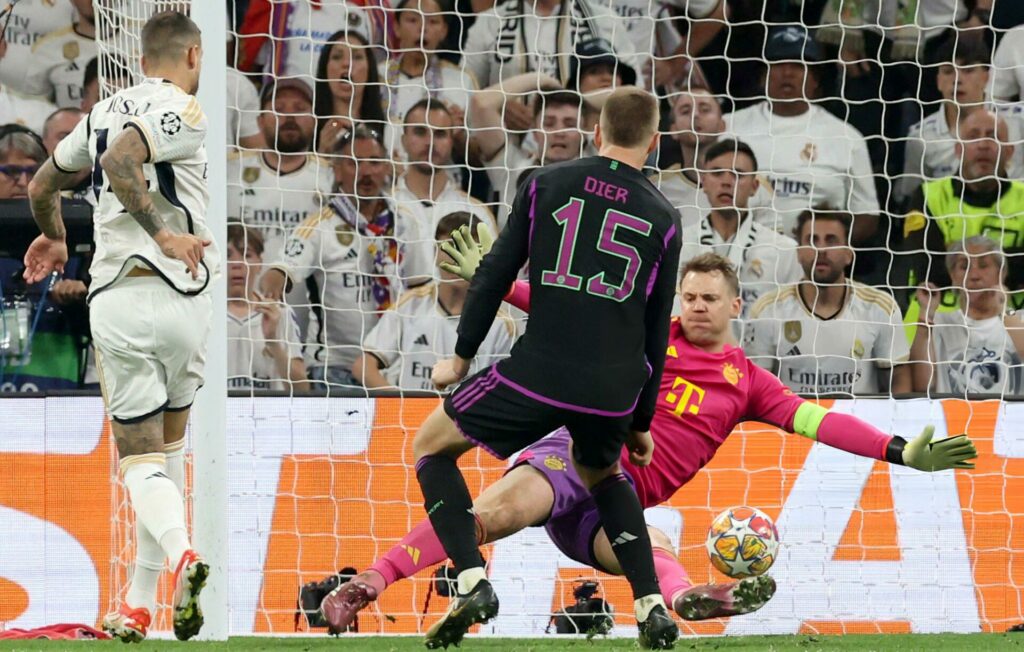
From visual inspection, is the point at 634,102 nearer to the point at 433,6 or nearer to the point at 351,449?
the point at 351,449

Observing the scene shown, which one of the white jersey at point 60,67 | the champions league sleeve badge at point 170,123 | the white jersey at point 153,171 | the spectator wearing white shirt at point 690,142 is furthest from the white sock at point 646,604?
the white jersey at point 60,67

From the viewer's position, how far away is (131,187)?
15.4ft

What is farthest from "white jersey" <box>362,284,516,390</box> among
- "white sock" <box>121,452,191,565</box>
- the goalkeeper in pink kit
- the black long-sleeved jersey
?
the black long-sleeved jersey

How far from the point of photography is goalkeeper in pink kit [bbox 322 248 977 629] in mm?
5035

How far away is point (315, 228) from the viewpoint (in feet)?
27.1

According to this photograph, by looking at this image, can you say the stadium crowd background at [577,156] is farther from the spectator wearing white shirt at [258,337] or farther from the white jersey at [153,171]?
the white jersey at [153,171]

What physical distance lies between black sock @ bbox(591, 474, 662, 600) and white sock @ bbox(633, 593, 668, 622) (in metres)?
0.02

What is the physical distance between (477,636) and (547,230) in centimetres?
242

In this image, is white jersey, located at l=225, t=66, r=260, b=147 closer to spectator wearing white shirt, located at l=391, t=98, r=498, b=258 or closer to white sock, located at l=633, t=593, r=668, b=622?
spectator wearing white shirt, located at l=391, t=98, r=498, b=258

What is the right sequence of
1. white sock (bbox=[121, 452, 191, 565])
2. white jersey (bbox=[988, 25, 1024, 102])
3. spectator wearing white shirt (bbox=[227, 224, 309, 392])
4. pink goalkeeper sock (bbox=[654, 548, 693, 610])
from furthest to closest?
white jersey (bbox=[988, 25, 1024, 102])
spectator wearing white shirt (bbox=[227, 224, 309, 392])
pink goalkeeper sock (bbox=[654, 548, 693, 610])
white sock (bbox=[121, 452, 191, 565])

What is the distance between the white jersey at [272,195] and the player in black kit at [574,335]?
12.9 ft

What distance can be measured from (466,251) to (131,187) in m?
1.10

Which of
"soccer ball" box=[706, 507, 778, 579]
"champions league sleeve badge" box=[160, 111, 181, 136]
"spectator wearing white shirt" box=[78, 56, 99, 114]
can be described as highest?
"spectator wearing white shirt" box=[78, 56, 99, 114]

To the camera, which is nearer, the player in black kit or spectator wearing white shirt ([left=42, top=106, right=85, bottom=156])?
the player in black kit
